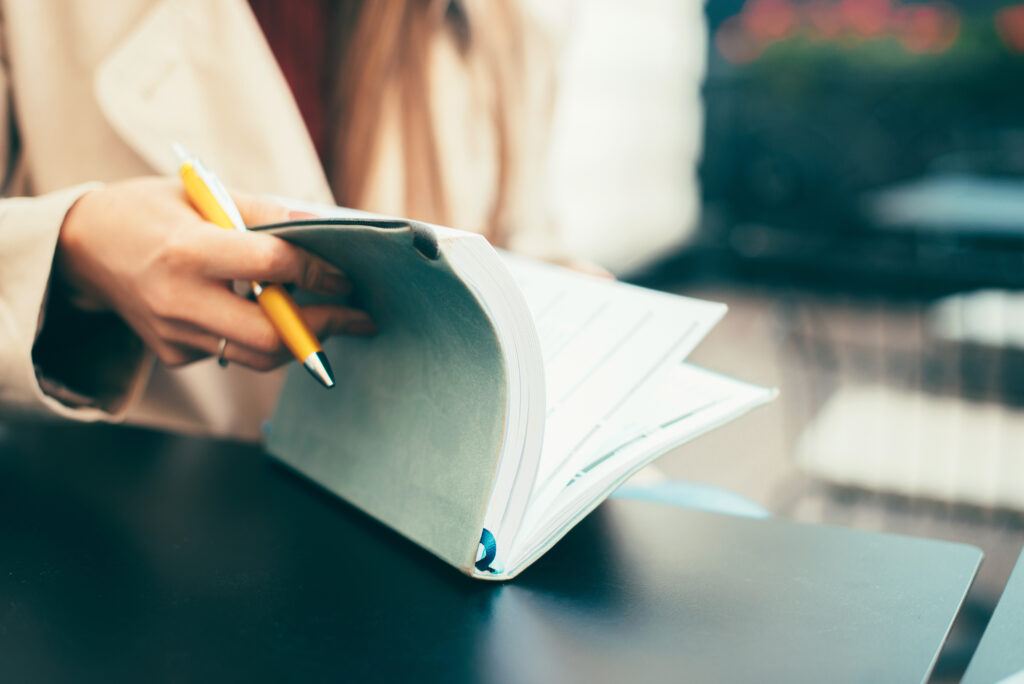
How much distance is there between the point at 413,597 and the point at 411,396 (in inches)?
4.0

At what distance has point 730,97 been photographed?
4.68m

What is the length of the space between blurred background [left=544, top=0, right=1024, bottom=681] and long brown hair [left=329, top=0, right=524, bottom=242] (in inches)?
77.5

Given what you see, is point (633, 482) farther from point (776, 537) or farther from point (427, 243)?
point (427, 243)

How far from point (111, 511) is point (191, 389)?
30 cm

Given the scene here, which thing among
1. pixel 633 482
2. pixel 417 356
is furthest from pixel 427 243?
pixel 633 482

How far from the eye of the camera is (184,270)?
492 mm

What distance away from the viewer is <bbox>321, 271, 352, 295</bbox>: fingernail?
48 centimetres

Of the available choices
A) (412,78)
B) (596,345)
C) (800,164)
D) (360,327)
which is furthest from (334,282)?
(800,164)

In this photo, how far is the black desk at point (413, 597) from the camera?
351 millimetres

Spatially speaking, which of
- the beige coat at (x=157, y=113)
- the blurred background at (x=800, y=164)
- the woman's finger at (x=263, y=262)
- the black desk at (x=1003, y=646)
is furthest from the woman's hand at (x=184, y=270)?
the blurred background at (x=800, y=164)

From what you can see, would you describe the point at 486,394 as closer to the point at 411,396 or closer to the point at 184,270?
the point at 411,396

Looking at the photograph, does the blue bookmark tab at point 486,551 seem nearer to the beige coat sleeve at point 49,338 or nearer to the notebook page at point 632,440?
the notebook page at point 632,440

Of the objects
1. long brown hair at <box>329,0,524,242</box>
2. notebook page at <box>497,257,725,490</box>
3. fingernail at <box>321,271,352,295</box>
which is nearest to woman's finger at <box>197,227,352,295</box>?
fingernail at <box>321,271,352,295</box>

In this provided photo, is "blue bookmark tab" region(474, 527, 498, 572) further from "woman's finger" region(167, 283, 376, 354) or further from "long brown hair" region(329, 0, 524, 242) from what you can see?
"long brown hair" region(329, 0, 524, 242)
